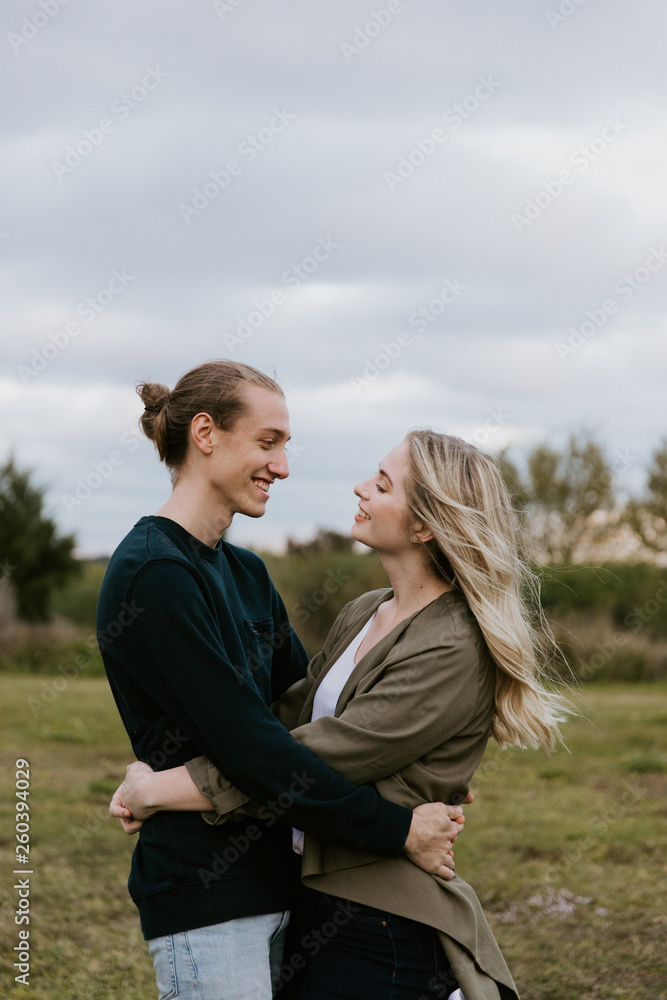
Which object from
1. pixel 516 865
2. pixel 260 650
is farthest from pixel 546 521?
pixel 260 650

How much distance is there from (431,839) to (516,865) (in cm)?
464

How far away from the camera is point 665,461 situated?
24484 mm

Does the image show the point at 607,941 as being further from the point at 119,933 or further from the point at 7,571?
the point at 7,571

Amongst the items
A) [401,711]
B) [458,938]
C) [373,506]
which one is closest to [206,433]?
[373,506]

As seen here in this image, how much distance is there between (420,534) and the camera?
267 cm

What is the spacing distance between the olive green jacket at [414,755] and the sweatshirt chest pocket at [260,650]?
0.33 metres

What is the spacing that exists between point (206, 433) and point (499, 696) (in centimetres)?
109

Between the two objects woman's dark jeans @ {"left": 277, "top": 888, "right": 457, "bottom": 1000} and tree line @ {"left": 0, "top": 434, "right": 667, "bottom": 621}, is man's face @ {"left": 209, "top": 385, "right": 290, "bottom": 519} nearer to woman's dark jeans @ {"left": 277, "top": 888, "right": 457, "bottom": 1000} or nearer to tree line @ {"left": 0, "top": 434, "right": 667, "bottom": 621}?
woman's dark jeans @ {"left": 277, "top": 888, "right": 457, "bottom": 1000}

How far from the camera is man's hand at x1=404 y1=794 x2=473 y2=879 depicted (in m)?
2.34

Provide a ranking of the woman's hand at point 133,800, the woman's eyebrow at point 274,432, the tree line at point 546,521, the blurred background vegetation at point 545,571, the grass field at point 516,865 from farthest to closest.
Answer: the tree line at point 546,521 < the blurred background vegetation at point 545,571 < the grass field at point 516,865 < the woman's eyebrow at point 274,432 < the woman's hand at point 133,800

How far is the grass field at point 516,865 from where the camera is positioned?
4.85 meters

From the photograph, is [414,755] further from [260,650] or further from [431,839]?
[260,650]

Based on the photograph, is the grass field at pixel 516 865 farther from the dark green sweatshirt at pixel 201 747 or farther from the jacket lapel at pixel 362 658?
the dark green sweatshirt at pixel 201 747

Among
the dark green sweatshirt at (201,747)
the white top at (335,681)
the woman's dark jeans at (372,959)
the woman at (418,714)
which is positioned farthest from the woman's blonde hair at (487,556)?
the woman's dark jeans at (372,959)
